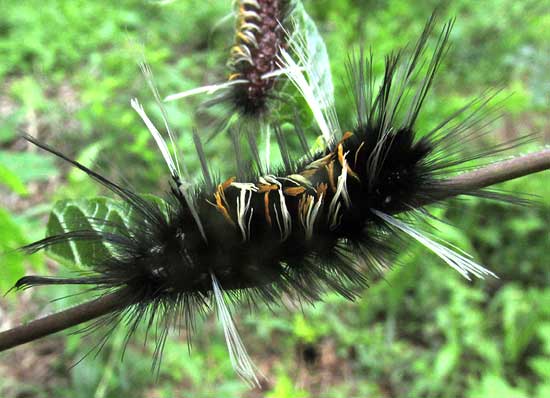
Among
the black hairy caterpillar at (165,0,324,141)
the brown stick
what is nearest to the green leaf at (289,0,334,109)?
the black hairy caterpillar at (165,0,324,141)

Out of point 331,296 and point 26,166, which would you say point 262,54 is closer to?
point 26,166

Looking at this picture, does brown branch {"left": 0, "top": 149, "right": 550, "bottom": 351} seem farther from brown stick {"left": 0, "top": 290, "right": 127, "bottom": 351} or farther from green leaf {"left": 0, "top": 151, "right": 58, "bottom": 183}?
green leaf {"left": 0, "top": 151, "right": 58, "bottom": 183}

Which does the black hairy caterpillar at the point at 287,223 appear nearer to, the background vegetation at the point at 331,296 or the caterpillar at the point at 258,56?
the caterpillar at the point at 258,56

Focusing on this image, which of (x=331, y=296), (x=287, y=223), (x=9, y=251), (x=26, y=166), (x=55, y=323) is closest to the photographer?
(x=55, y=323)

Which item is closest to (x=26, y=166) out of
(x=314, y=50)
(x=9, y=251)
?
(x=9, y=251)

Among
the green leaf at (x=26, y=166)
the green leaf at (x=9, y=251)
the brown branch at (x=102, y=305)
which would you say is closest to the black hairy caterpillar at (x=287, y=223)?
the brown branch at (x=102, y=305)

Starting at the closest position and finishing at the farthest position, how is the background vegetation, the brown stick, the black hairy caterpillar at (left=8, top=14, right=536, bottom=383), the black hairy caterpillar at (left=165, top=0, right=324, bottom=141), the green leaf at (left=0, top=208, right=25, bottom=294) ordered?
the brown stick, the black hairy caterpillar at (left=8, top=14, right=536, bottom=383), the green leaf at (left=0, top=208, right=25, bottom=294), the black hairy caterpillar at (left=165, top=0, right=324, bottom=141), the background vegetation
